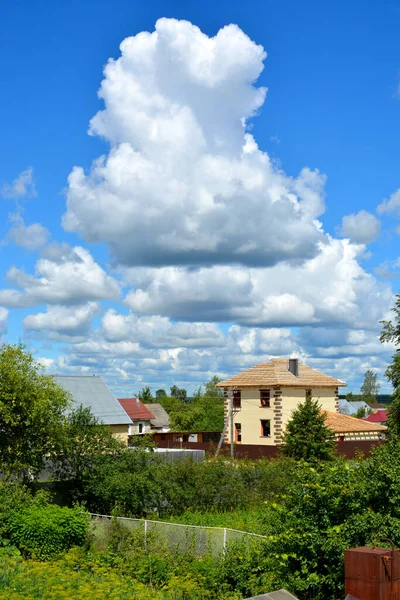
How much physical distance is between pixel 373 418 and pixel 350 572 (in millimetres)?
115443

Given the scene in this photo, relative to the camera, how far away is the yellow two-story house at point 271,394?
154 ft

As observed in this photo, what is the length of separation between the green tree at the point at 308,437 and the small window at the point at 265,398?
8.01m

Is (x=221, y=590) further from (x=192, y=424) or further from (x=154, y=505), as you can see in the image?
→ (x=192, y=424)

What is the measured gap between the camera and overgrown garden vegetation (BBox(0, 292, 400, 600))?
10.8 m

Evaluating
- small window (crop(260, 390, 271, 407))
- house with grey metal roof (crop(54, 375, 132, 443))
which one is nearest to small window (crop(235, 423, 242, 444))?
small window (crop(260, 390, 271, 407))

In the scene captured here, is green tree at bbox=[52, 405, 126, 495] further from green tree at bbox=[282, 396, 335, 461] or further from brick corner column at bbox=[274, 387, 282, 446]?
brick corner column at bbox=[274, 387, 282, 446]

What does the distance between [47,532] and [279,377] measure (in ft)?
98.7

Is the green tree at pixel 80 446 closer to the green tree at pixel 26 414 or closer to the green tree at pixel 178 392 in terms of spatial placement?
the green tree at pixel 26 414

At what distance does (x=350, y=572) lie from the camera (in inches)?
270

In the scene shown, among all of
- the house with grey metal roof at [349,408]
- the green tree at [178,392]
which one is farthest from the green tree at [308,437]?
the green tree at [178,392]

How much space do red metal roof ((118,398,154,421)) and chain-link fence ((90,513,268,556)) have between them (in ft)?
182

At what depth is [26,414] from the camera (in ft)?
77.2

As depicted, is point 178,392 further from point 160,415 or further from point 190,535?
point 190,535

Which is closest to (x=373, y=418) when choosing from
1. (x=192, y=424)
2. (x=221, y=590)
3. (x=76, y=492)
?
(x=192, y=424)
